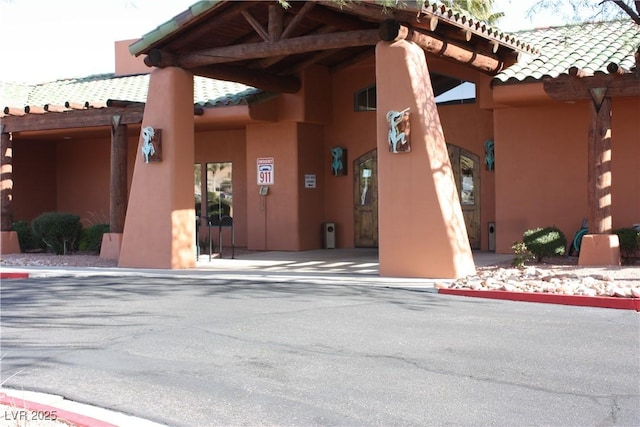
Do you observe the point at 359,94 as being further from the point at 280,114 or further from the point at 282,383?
the point at 282,383

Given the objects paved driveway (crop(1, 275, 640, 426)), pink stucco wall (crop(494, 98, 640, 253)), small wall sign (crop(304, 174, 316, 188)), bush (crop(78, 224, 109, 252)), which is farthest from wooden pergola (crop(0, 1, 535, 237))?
paved driveway (crop(1, 275, 640, 426))

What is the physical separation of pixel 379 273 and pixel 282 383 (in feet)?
23.5

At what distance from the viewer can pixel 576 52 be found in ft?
53.9

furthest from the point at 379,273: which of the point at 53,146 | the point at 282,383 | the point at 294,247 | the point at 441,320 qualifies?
the point at 53,146

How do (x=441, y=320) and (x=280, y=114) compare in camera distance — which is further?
(x=280, y=114)

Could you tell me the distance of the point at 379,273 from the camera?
44.4 feet

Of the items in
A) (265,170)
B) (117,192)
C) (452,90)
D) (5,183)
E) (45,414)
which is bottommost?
(45,414)

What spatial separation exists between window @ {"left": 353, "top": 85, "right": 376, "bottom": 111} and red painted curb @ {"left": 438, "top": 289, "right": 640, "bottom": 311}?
9021 mm

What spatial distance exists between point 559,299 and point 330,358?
4148 millimetres

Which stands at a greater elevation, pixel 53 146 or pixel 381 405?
pixel 53 146

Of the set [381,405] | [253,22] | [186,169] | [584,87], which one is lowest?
[381,405]

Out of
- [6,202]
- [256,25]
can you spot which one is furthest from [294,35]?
[6,202]

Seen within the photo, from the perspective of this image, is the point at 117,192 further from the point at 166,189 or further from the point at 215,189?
the point at 215,189

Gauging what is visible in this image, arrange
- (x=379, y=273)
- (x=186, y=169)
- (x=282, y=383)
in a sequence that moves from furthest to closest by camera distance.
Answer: (x=186, y=169), (x=379, y=273), (x=282, y=383)
